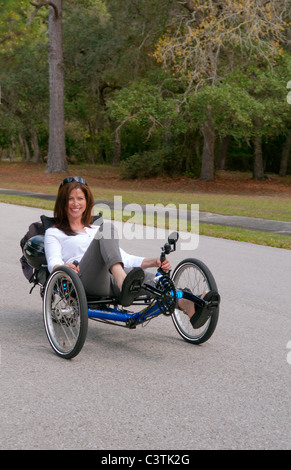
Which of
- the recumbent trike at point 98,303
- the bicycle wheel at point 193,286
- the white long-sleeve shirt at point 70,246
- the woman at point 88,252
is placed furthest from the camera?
the white long-sleeve shirt at point 70,246

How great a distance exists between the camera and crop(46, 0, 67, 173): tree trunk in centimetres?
3000

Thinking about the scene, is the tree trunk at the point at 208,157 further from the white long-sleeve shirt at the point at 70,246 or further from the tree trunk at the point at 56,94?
the white long-sleeve shirt at the point at 70,246

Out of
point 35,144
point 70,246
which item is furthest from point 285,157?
point 70,246

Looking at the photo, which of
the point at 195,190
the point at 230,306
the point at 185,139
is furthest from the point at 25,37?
the point at 230,306

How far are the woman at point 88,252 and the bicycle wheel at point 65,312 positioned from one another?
142 mm

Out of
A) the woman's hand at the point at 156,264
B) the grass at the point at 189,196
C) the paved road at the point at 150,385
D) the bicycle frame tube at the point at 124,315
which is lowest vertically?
the grass at the point at 189,196

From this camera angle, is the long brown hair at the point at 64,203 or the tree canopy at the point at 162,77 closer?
the long brown hair at the point at 64,203

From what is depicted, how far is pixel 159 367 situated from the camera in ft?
15.1

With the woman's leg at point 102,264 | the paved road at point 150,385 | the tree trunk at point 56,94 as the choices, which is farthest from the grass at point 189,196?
the woman's leg at point 102,264

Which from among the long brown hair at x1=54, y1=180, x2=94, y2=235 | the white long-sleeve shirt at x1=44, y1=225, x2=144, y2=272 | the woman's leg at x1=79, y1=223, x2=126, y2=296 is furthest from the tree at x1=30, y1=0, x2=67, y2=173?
the woman's leg at x1=79, y1=223, x2=126, y2=296

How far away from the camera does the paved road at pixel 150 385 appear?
3.45 meters

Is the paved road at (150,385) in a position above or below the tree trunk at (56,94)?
below

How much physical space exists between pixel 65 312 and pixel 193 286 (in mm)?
1100
